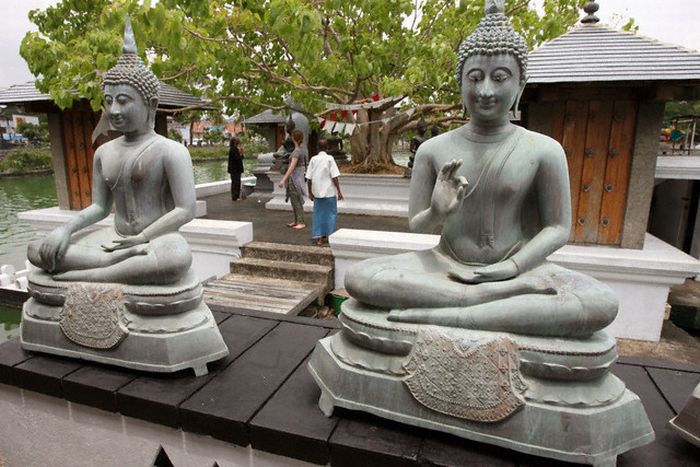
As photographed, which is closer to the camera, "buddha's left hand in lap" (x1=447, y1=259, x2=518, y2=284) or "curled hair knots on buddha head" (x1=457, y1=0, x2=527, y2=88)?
"curled hair knots on buddha head" (x1=457, y1=0, x2=527, y2=88)

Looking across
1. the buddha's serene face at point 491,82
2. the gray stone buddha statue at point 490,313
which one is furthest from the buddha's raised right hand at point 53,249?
the buddha's serene face at point 491,82

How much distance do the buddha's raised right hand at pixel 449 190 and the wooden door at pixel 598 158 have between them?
14.6 ft

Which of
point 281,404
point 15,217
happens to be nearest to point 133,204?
point 281,404

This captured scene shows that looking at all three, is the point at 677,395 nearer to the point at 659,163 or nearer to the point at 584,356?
the point at 584,356

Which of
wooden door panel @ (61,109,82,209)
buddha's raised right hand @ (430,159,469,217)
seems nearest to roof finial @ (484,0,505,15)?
buddha's raised right hand @ (430,159,469,217)

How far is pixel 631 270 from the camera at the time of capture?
5176 mm

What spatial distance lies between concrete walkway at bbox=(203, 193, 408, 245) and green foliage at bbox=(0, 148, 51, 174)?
16714 mm

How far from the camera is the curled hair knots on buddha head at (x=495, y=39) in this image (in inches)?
80.5

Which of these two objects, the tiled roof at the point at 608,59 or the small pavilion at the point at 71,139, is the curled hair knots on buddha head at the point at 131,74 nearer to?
the tiled roof at the point at 608,59

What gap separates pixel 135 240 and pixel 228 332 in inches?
39.1

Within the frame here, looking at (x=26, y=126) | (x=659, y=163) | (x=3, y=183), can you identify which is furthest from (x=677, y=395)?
(x=26, y=126)

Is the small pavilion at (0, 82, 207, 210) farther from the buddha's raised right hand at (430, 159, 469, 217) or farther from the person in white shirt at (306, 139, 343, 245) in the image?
the buddha's raised right hand at (430, 159, 469, 217)

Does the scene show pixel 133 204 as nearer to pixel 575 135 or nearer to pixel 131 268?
pixel 131 268

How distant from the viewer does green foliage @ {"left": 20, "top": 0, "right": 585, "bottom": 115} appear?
17.9 feet
